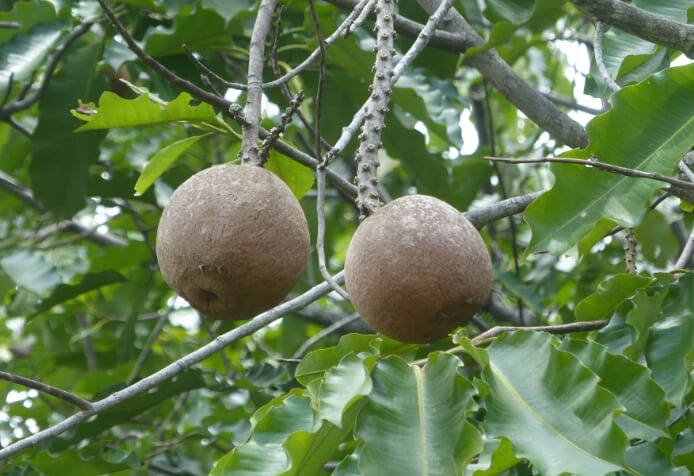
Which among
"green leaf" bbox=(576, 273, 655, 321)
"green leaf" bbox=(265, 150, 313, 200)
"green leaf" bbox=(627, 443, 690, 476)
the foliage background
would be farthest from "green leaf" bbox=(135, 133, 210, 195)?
"green leaf" bbox=(627, 443, 690, 476)

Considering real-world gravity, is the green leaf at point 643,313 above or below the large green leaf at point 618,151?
below

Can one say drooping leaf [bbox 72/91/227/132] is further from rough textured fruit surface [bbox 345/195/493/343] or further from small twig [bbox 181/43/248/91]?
rough textured fruit surface [bbox 345/195/493/343]

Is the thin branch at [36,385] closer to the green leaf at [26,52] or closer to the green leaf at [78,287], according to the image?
the green leaf at [26,52]

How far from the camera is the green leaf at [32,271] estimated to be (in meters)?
2.60

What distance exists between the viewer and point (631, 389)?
1068 millimetres

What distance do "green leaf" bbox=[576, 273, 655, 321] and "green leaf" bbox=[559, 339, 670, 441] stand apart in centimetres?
22

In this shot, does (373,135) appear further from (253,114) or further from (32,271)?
(32,271)

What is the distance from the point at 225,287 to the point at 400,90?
114 centimetres

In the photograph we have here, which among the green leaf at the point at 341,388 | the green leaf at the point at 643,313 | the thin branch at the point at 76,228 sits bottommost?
the thin branch at the point at 76,228

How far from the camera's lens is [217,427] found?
238 centimetres

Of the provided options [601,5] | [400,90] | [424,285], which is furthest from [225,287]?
[400,90]

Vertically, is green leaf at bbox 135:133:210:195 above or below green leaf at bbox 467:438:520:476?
above

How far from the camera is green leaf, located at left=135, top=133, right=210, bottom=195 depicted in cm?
139

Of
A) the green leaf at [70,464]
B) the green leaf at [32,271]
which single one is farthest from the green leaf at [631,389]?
the green leaf at [32,271]
